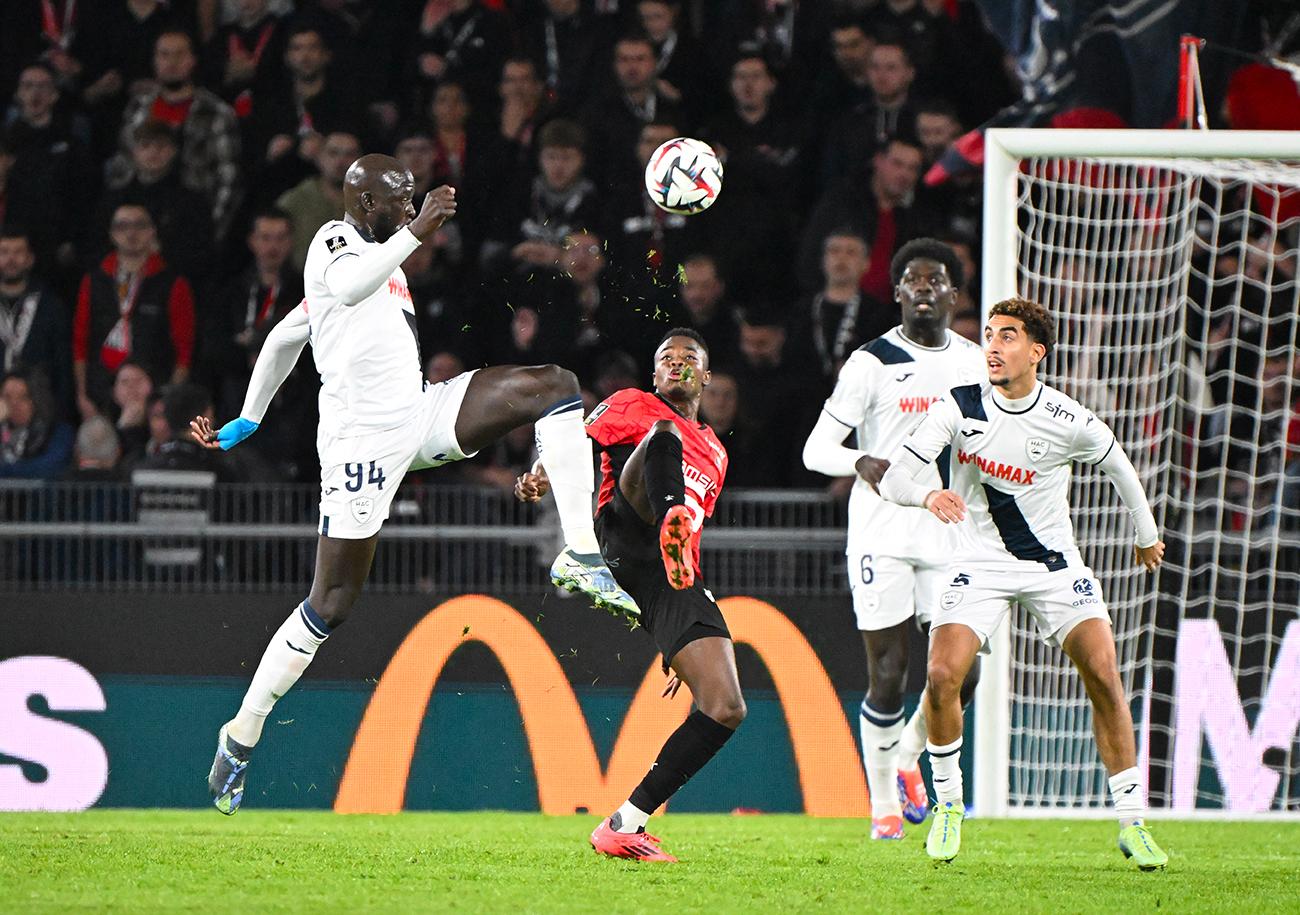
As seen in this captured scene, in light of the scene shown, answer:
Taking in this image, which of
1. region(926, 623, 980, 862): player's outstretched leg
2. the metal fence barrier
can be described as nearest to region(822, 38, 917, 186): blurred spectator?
the metal fence barrier

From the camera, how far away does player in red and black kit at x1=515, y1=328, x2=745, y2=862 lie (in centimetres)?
658

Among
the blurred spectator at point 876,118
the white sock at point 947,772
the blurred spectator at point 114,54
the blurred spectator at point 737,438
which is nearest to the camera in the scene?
the white sock at point 947,772

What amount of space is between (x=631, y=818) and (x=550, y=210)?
537 cm

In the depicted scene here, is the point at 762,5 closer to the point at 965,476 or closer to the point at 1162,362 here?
the point at 1162,362

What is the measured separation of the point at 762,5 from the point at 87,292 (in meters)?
4.88

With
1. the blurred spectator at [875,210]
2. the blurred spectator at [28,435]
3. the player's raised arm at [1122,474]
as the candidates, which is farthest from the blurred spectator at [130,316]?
the player's raised arm at [1122,474]

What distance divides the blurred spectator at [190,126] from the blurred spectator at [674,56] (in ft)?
9.34

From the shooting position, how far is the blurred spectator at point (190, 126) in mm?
12016

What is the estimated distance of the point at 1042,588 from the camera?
22.7 ft

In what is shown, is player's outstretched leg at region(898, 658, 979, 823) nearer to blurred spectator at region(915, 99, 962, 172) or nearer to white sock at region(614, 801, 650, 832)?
white sock at region(614, 801, 650, 832)

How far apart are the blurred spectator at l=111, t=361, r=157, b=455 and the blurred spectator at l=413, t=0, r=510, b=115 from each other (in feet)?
9.53

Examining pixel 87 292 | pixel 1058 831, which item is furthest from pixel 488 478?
pixel 1058 831

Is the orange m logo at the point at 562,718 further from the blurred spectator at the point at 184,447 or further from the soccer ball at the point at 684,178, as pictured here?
the soccer ball at the point at 684,178

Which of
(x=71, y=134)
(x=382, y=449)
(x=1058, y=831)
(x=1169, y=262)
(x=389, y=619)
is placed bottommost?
(x=1058, y=831)
